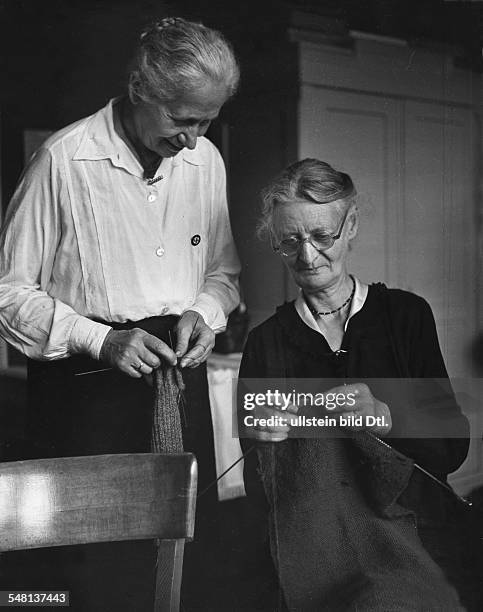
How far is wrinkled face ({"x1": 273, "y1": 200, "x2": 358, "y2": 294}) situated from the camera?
A: 1.28 metres

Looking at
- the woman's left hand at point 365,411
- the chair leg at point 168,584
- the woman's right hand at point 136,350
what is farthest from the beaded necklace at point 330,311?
the chair leg at point 168,584

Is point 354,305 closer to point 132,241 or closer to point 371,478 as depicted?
point 371,478

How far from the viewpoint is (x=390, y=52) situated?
133 cm

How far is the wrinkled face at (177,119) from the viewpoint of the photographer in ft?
4.34

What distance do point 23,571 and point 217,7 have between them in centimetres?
113

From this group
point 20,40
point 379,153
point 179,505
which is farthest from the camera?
point 20,40

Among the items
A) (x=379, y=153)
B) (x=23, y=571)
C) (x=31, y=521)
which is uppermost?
(x=379, y=153)

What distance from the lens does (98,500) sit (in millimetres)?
1188

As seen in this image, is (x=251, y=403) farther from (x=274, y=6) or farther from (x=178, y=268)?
(x=274, y=6)

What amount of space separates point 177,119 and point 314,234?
12.6 inches

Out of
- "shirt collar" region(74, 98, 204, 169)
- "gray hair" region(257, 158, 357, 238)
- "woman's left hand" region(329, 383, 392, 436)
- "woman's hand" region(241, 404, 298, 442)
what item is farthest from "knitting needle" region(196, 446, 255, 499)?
"shirt collar" region(74, 98, 204, 169)

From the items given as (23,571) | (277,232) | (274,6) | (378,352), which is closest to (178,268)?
(277,232)

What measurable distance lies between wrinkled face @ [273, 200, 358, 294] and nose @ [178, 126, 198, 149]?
7.8 inches

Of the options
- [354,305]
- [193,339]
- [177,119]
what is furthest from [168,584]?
[177,119]
